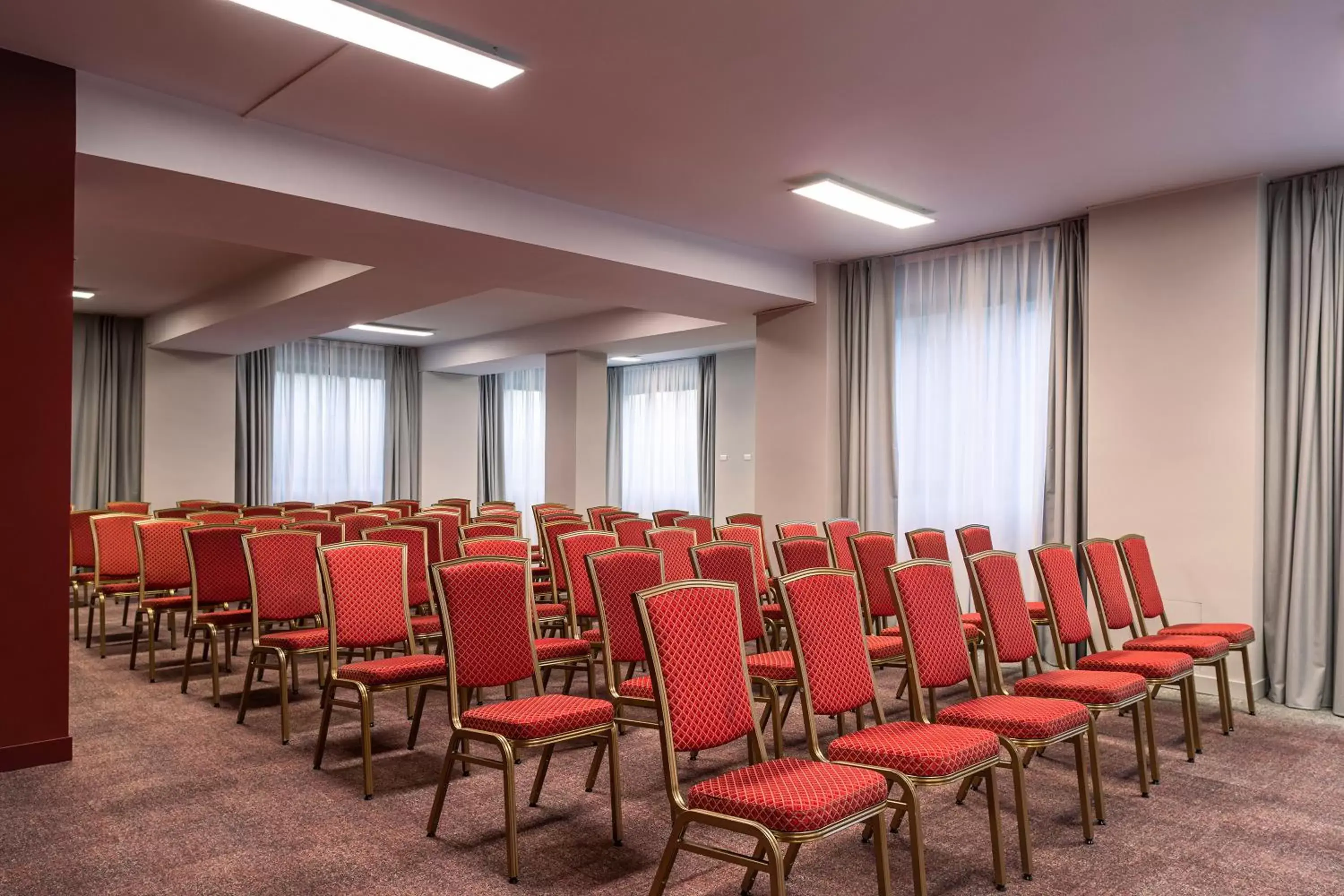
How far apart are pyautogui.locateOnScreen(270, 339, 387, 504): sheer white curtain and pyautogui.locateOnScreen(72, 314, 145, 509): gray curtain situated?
71.2 inches

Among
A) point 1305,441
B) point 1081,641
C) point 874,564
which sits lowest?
point 1081,641

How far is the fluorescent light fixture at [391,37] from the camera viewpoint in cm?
361

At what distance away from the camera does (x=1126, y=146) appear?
5273 millimetres

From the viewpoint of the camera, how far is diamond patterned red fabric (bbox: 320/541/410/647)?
4.18 meters

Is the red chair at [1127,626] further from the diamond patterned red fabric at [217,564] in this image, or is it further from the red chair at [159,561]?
the red chair at [159,561]

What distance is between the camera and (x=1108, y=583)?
489cm

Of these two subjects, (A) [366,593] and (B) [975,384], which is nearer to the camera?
(A) [366,593]

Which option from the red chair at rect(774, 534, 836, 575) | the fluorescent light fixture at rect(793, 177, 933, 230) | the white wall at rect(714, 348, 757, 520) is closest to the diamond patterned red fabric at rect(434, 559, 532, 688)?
the red chair at rect(774, 534, 836, 575)

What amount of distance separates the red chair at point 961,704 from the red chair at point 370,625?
1.95 m

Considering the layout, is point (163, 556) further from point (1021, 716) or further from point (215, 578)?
point (1021, 716)

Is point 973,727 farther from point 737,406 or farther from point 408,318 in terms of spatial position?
point 737,406

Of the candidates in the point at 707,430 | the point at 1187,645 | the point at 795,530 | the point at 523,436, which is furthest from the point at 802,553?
the point at 523,436

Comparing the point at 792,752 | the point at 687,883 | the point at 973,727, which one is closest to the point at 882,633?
the point at 792,752

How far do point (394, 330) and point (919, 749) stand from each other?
1095 cm
